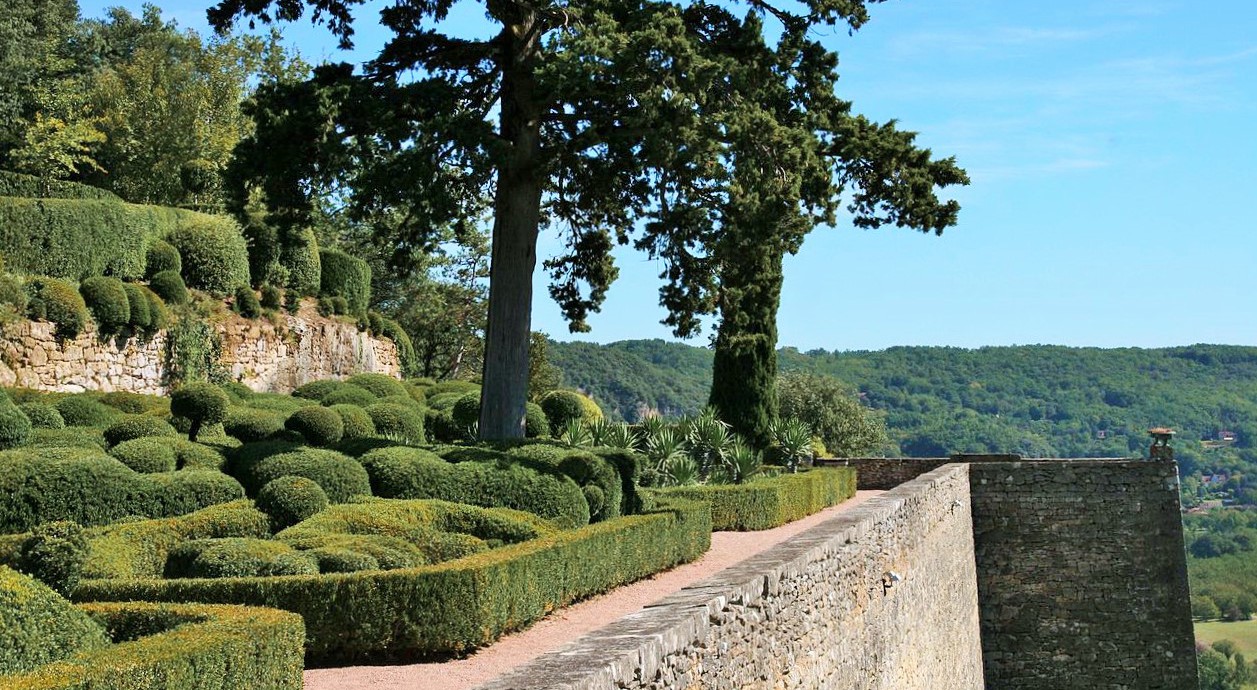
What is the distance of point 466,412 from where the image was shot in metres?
21.8

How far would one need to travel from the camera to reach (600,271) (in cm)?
2220

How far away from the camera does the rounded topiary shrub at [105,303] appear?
22.8 metres

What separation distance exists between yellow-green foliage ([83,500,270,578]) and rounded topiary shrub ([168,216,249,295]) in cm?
1573

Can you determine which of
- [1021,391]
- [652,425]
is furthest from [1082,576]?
[1021,391]

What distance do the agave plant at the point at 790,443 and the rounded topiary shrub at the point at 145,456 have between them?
14869 millimetres

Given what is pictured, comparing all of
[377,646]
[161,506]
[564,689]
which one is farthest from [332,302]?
[564,689]

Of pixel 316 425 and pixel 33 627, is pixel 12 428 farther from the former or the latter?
pixel 33 627

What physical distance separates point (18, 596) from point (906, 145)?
645 inches

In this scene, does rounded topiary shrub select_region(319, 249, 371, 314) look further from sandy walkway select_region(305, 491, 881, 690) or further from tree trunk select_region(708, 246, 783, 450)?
sandy walkway select_region(305, 491, 881, 690)

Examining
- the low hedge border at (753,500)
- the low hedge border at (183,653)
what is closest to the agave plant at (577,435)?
the low hedge border at (753,500)

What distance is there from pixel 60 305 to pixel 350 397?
16.4 ft

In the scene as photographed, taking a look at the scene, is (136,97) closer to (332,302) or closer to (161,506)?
(332,302)

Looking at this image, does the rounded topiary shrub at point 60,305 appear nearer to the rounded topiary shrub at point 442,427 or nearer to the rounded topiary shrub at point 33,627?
the rounded topiary shrub at point 442,427

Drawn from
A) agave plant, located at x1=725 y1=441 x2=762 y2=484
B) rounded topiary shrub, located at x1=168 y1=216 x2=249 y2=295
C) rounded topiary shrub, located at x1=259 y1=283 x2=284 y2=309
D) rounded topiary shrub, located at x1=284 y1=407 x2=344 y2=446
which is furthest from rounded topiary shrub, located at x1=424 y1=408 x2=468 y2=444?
rounded topiary shrub, located at x1=259 y1=283 x2=284 y2=309
